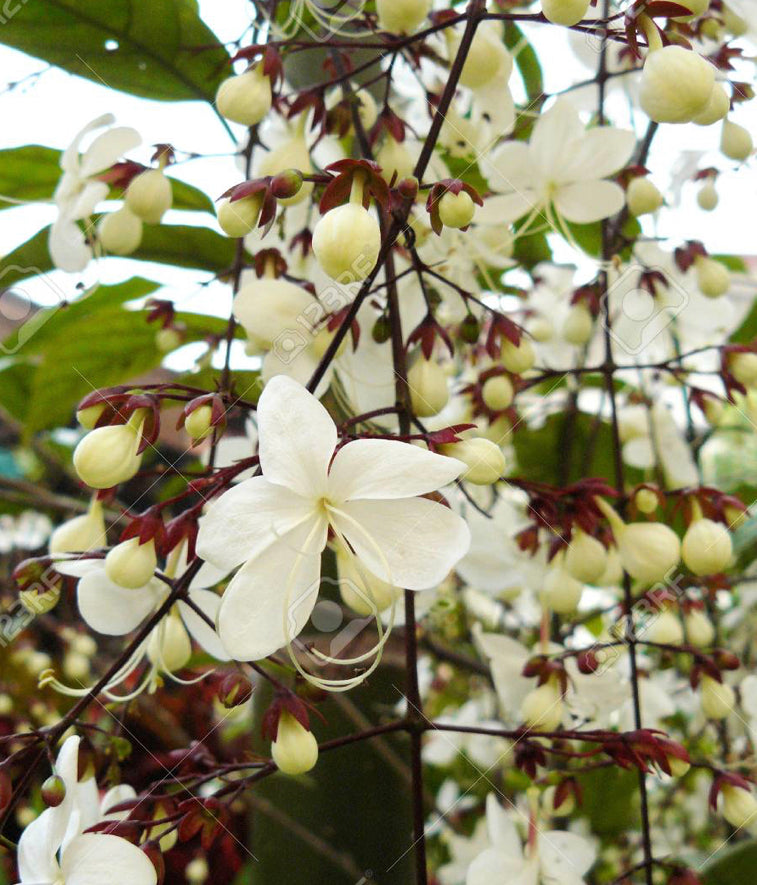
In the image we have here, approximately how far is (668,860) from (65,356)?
66 centimetres

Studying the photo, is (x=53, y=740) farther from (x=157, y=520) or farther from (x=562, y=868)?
(x=562, y=868)

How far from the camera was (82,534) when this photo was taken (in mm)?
527

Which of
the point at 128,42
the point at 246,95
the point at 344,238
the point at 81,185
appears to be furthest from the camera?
the point at 128,42

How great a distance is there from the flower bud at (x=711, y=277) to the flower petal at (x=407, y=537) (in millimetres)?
394

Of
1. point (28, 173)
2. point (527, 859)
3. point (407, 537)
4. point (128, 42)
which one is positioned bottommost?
point (527, 859)

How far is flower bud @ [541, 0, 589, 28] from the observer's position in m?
0.38

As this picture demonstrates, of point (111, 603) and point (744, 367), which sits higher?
point (744, 367)

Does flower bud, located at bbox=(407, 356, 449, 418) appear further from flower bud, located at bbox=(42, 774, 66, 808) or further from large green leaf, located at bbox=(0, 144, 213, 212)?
large green leaf, located at bbox=(0, 144, 213, 212)

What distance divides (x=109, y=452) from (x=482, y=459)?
180 millimetres

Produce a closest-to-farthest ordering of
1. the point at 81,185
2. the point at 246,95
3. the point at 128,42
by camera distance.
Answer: the point at 246,95, the point at 81,185, the point at 128,42

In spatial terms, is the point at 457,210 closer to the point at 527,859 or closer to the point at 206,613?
the point at 206,613

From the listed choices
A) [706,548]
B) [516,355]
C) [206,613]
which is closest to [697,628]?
[706,548]

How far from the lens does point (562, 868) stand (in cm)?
50

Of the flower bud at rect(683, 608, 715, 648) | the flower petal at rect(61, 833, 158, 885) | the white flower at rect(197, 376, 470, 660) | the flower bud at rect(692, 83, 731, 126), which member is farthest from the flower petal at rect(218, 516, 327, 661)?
the flower bud at rect(683, 608, 715, 648)
